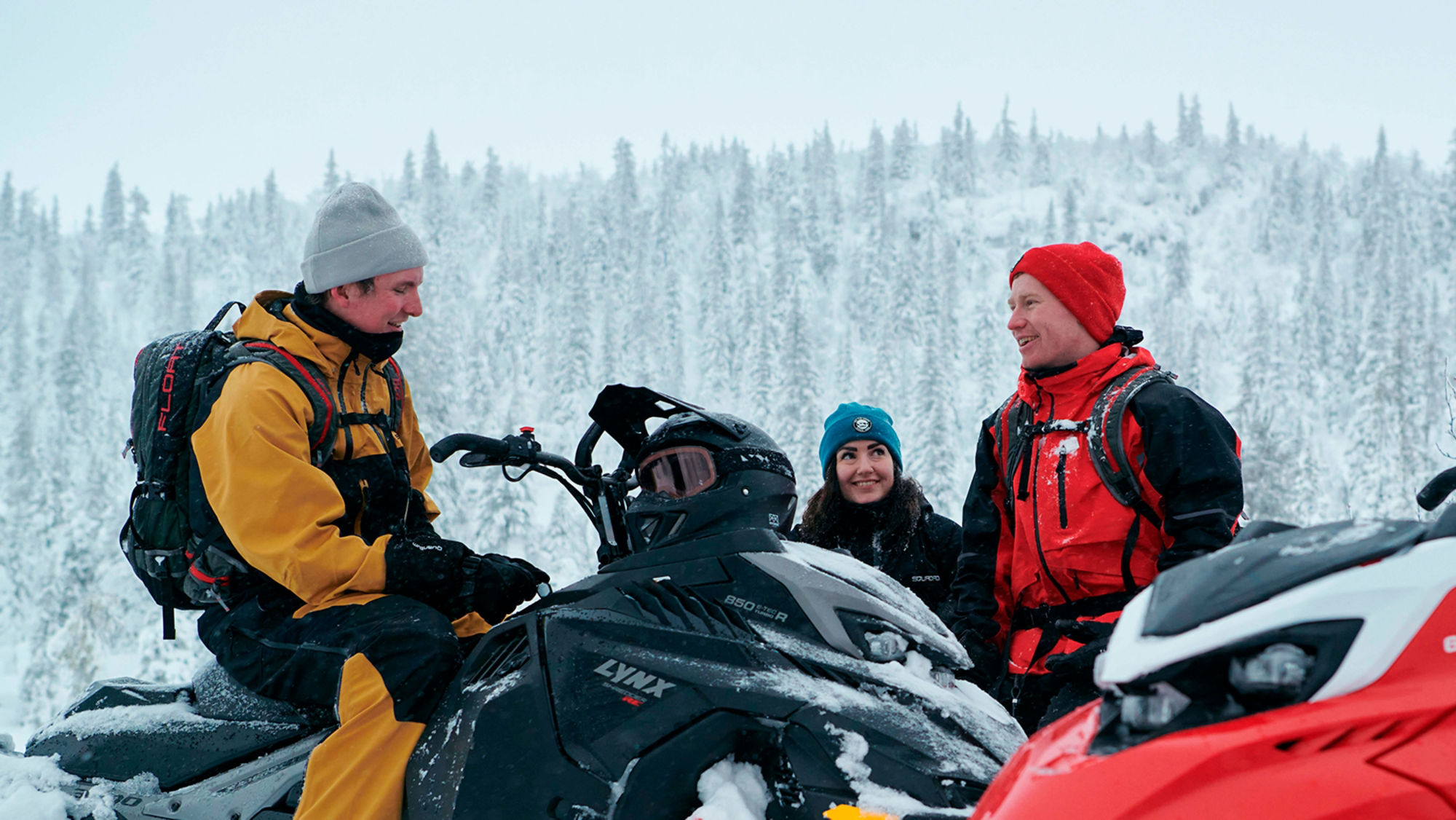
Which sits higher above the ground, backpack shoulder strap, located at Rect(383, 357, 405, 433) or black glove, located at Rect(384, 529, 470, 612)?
backpack shoulder strap, located at Rect(383, 357, 405, 433)

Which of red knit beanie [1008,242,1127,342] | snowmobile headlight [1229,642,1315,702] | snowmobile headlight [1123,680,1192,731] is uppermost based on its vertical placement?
red knit beanie [1008,242,1127,342]

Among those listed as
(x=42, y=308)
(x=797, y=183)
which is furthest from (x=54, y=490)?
(x=797, y=183)

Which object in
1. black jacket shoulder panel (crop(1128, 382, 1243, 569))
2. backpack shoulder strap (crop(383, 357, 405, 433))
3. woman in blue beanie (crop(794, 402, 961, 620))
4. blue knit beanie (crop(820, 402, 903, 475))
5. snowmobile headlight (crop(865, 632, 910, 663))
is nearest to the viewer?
snowmobile headlight (crop(865, 632, 910, 663))

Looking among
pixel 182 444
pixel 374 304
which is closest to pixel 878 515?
pixel 374 304

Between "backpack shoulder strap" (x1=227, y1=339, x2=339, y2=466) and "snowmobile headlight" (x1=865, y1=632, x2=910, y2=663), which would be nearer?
"snowmobile headlight" (x1=865, y1=632, x2=910, y2=663)

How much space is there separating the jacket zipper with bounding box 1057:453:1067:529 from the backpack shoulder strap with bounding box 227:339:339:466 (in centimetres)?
218

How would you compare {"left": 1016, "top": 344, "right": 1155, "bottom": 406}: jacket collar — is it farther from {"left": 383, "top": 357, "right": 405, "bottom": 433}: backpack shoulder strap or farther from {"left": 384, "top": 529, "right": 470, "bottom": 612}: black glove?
{"left": 383, "top": 357, "right": 405, "bottom": 433}: backpack shoulder strap

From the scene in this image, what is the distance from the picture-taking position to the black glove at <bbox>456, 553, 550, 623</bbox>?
2850mm

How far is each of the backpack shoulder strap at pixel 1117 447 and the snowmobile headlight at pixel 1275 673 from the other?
1524 millimetres

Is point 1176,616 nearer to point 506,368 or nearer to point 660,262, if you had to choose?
point 506,368

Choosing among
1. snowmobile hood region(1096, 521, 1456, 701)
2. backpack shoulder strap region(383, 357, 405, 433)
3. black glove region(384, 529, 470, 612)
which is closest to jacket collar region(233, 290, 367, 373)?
backpack shoulder strap region(383, 357, 405, 433)

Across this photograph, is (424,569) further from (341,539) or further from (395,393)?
(395,393)

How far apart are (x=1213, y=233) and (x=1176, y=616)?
330 ft

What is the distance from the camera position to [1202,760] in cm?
111
